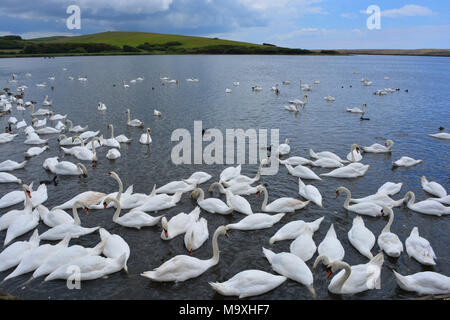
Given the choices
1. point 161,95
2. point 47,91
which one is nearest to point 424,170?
point 161,95

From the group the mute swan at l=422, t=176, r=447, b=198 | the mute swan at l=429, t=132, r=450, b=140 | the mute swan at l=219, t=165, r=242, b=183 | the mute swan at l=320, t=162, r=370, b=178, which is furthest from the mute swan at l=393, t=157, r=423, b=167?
the mute swan at l=219, t=165, r=242, b=183

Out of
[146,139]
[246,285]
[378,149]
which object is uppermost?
[146,139]

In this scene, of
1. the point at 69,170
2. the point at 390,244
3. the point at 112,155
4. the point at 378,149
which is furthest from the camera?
the point at 378,149

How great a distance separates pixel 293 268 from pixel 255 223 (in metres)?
2.60

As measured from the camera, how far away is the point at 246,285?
8.10 meters

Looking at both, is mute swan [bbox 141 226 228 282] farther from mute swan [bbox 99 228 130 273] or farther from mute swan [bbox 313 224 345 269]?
mute swan [bbox 313 224 345 269]

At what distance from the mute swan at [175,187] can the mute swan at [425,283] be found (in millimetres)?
8118

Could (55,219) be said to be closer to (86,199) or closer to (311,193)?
(86,199)

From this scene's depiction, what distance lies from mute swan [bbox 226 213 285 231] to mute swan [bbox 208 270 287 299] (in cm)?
261

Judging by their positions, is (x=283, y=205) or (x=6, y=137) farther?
(x=6, y=137)

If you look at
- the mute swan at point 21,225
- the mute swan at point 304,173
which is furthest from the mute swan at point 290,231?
the mute swan at point 21,225

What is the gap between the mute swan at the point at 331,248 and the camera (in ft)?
30.1

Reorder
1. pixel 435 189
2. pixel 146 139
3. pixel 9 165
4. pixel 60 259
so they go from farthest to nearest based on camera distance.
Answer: pixel 146 139, pixel 9 165, pixel 435 189, pixel 60 259

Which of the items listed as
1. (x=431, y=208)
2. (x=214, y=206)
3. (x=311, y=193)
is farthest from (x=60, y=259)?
(x=431, y=208)
